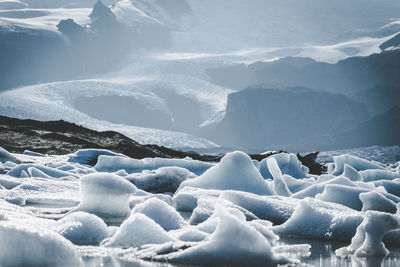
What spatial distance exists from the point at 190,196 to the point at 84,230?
2.07 meters

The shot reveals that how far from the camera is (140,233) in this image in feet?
10.8

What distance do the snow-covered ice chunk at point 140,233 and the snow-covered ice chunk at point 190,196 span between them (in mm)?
1953

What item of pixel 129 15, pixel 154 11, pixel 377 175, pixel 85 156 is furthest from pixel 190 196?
pixel 154 11

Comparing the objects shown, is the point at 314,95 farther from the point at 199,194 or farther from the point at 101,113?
the point at 199,194

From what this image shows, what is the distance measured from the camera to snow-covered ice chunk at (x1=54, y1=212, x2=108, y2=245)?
3.53 metres

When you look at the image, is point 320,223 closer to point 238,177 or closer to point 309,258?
point 309,258

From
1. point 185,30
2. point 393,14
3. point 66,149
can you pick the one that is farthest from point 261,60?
point 66,149

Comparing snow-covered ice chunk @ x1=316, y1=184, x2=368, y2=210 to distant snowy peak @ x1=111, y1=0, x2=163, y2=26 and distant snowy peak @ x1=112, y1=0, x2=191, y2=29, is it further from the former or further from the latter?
distant snowy peak @ x1=112, y1=0, x2=191, y2=29

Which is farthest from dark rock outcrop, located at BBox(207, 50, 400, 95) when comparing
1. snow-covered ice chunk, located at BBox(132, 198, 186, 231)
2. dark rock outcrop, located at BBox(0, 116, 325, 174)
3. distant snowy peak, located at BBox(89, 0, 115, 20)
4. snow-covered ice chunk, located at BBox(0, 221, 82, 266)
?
snow-covered ice chunk, located at BBox(0, 221, 82, 266)

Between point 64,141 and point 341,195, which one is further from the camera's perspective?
point 64,141

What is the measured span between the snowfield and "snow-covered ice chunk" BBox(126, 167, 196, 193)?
1 cm

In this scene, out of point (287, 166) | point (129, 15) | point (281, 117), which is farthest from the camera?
point (129, 15)

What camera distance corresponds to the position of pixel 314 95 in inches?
4373

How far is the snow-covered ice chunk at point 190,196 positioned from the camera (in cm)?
538
